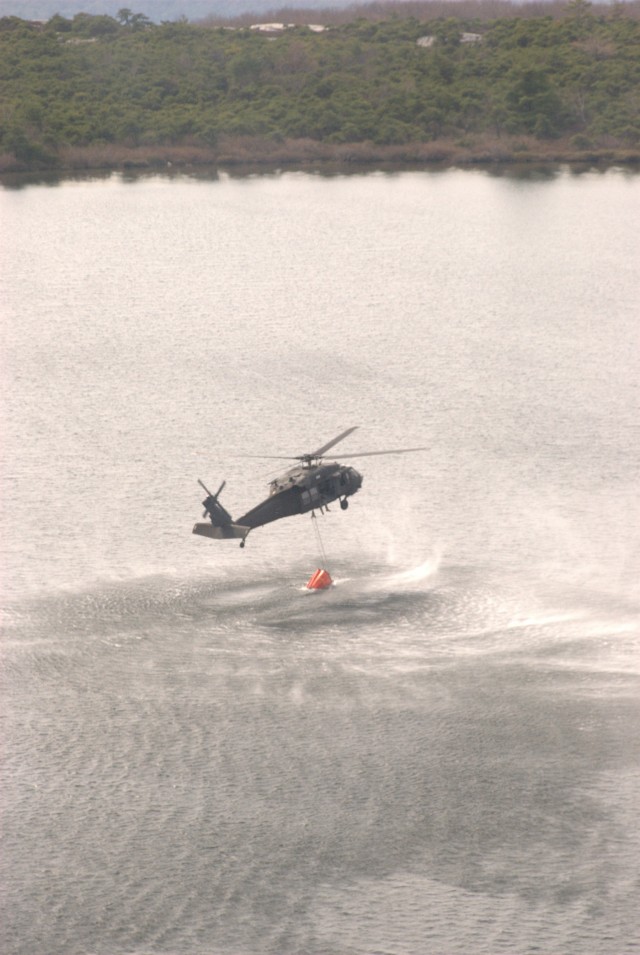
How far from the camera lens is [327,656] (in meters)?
78.4

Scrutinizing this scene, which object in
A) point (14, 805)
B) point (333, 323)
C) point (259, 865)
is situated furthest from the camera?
point (333, 323)

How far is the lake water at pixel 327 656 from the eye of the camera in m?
61.0

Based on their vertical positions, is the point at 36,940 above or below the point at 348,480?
below

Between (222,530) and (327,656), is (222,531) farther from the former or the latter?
(327,656)

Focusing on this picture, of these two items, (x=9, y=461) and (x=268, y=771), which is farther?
(x=9, y=461)

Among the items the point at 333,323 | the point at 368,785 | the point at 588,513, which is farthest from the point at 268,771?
the point at 333,323

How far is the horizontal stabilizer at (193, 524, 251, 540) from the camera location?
3120 inches

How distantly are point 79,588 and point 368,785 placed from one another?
27.3 m

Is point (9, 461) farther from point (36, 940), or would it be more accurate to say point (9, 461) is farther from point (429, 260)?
point (429, 260)

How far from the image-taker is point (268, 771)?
227 ft

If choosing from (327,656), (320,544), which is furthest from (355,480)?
(320,544)

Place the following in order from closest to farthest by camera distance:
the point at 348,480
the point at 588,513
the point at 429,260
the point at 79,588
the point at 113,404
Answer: the point at 348,480 < the point at 79,588 < the point at 588,513 < the point at 113,404 < the point at 429,260

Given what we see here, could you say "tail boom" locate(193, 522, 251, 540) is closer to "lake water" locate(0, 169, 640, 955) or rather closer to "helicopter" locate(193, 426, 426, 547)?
"helicopter" locate(193, 426, 426, 547)

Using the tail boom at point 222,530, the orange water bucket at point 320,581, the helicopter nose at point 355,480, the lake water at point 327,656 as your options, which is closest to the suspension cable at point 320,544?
the lake water at point 327,656
